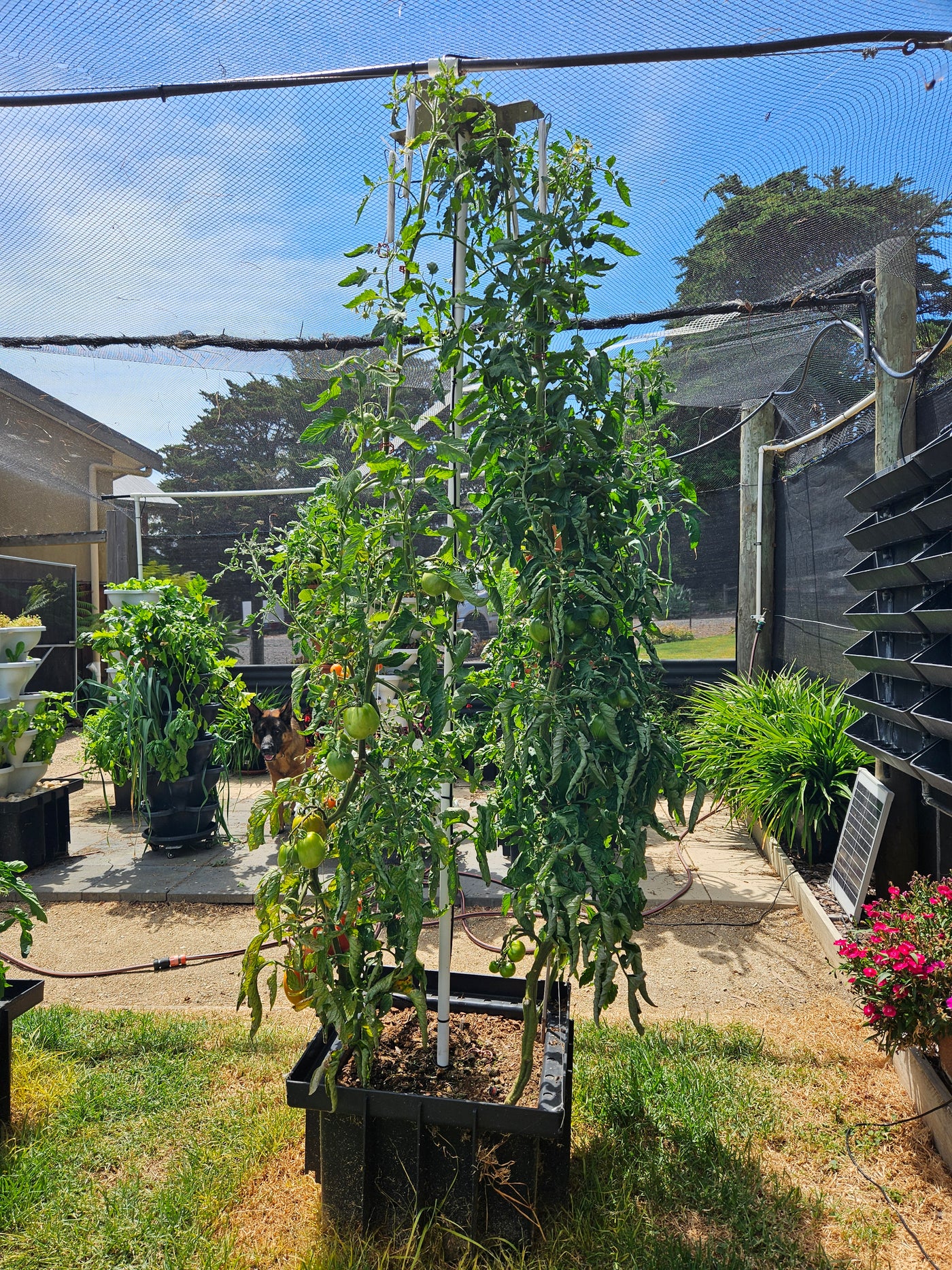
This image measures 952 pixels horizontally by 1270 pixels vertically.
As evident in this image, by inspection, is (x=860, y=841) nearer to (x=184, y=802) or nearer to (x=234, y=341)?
(x=184, y=802)

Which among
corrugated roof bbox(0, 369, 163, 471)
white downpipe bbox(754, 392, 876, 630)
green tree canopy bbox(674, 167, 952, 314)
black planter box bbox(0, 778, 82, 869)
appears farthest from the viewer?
corrugated roof bbox(0, 369, 163, 471)

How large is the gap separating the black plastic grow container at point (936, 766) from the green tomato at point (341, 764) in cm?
129

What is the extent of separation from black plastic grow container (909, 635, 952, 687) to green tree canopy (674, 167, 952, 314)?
152cm

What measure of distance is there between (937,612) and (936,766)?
0.39 m

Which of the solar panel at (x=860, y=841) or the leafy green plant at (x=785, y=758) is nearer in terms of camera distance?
the solar panel at (x=860, y=841)

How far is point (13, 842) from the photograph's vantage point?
3.79m

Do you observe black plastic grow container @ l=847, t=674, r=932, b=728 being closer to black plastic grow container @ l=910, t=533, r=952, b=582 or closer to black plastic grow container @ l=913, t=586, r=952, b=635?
black plastic grow container @ l=913, t=586, r=952, b=635

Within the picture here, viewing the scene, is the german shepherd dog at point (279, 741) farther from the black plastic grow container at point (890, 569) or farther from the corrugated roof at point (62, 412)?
the black plastic grow container at point (890, 569)

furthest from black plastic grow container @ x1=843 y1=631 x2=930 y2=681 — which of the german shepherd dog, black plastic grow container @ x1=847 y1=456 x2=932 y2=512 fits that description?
the german shepherd dog

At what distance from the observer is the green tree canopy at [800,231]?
2.68 meters

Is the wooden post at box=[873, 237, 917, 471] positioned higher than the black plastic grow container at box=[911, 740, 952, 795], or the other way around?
the wooden post at box=[873, 237, 917, 471]

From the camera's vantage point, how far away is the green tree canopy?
106 inches

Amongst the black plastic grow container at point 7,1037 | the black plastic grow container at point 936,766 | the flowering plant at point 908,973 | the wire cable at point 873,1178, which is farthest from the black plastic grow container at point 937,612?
the black plastic grow container at point 7,1037

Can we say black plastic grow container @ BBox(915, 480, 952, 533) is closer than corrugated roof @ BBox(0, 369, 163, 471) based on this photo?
Yes
